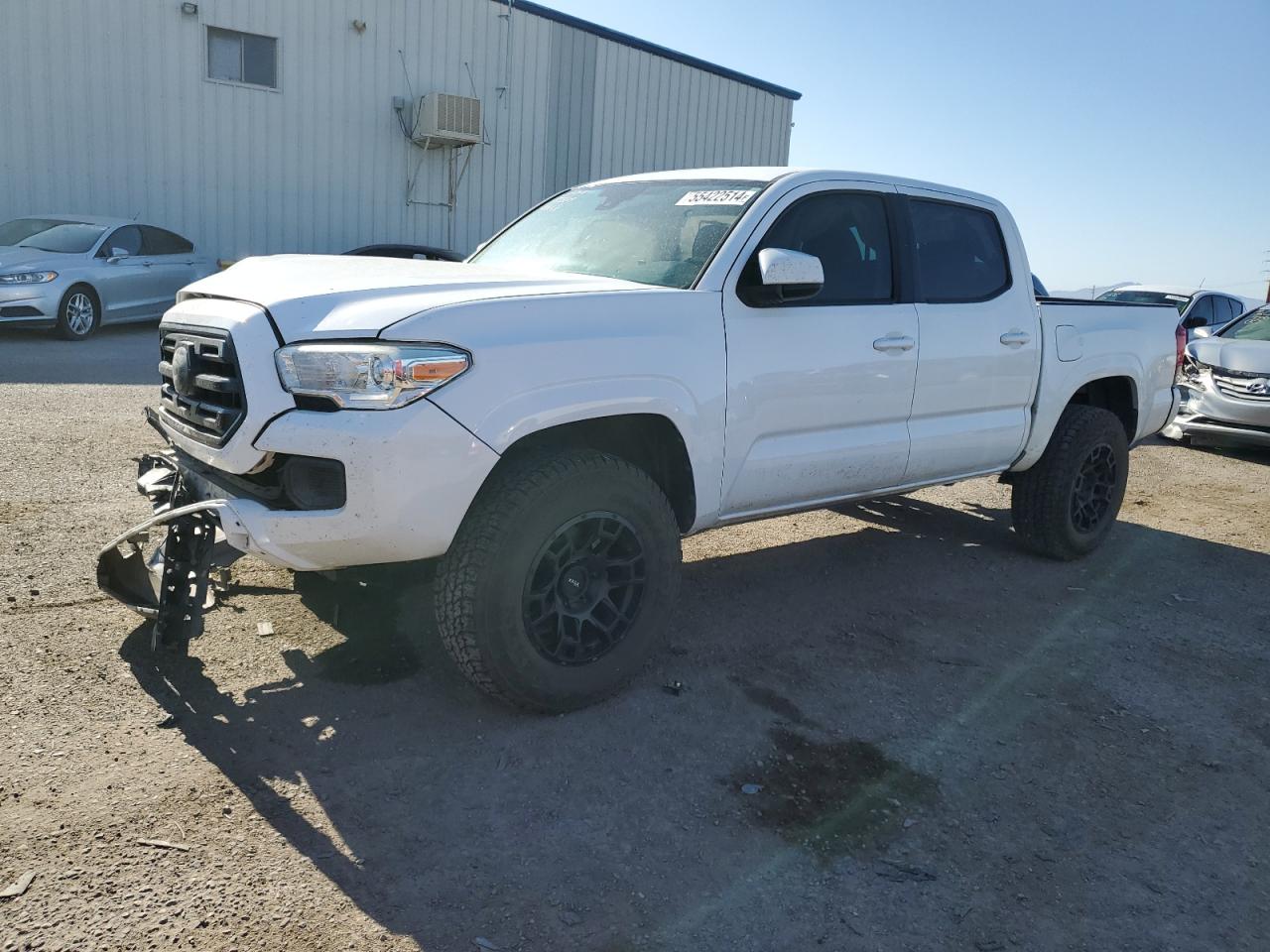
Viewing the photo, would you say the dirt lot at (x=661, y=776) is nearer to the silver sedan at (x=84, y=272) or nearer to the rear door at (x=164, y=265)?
the silver sedan at (x=84, y=272)

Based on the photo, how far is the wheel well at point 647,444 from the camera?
3.47 metres

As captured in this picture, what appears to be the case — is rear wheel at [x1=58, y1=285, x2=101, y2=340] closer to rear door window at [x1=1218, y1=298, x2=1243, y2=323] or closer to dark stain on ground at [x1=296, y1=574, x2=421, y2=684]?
dark stain on ground at [x1=296, y1=574, x2=421, y2=684]

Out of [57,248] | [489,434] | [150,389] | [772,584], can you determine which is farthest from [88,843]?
[57,248]

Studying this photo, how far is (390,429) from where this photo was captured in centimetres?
287

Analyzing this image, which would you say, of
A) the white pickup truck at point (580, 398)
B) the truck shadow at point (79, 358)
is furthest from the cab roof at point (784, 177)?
the truck shadow at point (79, 358)

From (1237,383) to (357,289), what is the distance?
9.42 metres

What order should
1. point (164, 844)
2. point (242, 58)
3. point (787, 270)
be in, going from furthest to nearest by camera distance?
point (242, 58) → point (787, 270) → point (164, 844)

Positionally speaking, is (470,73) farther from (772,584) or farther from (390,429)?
(390,429)

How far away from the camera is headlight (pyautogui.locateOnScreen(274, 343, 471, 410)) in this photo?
289 cm

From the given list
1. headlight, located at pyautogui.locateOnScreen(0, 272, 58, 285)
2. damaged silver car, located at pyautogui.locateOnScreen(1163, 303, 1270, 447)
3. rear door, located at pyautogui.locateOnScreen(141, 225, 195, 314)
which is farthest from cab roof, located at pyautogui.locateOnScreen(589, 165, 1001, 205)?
rear door, located at pyautogui.locateOnScreen(141, 225, 195, 314)

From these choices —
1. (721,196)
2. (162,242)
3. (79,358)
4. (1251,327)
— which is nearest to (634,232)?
(721,196)

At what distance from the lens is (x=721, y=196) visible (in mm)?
4188

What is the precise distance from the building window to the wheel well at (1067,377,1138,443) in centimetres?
1516

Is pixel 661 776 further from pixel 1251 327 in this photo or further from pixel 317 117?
pixel 317 117
